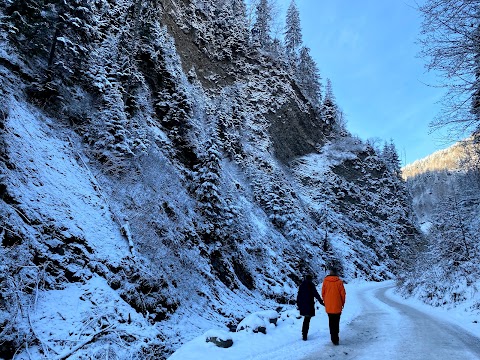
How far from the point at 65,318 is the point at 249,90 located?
40.7 metres

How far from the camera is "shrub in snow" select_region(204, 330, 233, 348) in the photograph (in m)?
7.14

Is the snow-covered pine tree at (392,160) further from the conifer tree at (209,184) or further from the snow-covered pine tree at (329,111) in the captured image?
the conifer tree at (209,184)

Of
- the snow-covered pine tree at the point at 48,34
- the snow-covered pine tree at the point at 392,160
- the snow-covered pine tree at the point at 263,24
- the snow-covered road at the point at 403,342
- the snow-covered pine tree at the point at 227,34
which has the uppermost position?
the snow-covered pine tree at the point at 263,24

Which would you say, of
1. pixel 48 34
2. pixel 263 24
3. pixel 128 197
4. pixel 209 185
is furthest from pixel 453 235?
pixel 263 24

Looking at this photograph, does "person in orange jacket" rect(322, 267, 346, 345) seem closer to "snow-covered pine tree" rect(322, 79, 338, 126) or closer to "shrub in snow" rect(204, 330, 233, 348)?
"shrub in snow" rect(204, 330, 233, 348)

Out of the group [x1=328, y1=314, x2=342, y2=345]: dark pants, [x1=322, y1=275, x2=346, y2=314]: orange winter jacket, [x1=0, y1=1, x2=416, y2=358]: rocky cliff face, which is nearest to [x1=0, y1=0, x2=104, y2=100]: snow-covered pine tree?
[x1=0, y1=1, x2=416, y2=358]: rocky cliff face

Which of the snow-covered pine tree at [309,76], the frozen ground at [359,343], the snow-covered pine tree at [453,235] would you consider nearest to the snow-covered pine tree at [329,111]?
the snow-covered pine tree at [309,76]

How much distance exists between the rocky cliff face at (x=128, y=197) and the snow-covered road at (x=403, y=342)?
5.03 metres

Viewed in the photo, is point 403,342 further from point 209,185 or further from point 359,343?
point 209,185

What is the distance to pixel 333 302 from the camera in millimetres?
7836

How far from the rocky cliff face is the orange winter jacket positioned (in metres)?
4.79

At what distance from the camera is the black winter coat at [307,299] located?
8.45 meters

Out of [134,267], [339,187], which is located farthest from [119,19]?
[339,187]

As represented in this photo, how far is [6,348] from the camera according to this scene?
5902mm
